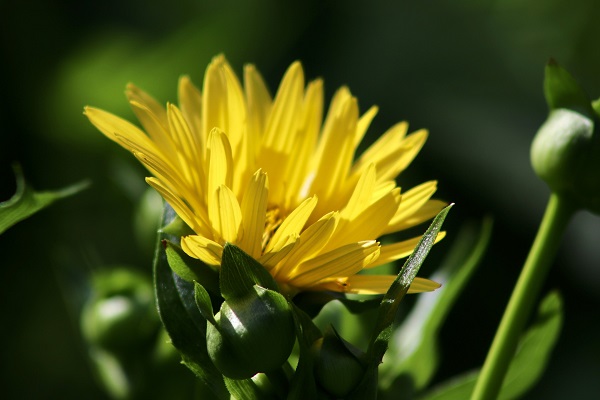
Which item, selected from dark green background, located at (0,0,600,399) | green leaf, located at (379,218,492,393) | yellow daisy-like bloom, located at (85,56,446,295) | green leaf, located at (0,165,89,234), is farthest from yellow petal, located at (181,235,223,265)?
dark green background, located at (0,0,600,399)

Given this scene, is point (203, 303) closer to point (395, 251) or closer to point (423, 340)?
point (395, 251)

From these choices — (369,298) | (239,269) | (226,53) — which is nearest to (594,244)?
(226,53)

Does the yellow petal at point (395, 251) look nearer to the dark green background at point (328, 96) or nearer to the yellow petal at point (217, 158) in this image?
the yellow petal at point (217, 158)

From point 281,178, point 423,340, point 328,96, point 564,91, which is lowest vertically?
point 328,96

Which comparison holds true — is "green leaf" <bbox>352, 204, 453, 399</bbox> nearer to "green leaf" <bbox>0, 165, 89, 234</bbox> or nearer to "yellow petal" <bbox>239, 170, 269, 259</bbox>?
"yellow petal" <bbox>239, 170, 269, 259</bbox>

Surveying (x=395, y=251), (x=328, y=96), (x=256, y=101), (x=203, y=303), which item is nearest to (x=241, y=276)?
(x=203, y=303)

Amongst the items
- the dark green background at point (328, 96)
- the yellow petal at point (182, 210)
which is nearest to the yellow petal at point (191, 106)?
the yellow petal at point (182, 210)
